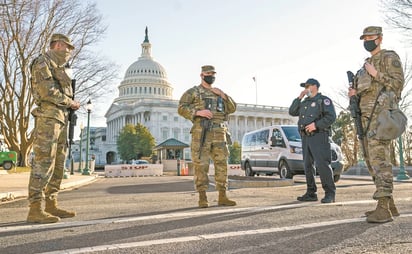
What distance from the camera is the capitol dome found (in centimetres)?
11200

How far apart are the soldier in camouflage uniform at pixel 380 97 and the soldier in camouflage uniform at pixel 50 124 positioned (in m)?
3.49

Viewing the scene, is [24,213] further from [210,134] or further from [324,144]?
[324,144]

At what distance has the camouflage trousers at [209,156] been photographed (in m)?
5.57

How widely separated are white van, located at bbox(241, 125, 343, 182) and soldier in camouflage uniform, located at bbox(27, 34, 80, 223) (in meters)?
8.61

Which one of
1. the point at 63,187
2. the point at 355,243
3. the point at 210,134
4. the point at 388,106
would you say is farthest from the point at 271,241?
the point at 63,187

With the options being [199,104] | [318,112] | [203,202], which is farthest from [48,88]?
[318,112]

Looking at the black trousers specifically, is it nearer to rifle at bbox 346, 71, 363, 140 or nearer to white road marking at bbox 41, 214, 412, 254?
rifle at bbox 346, 71, 363, 140

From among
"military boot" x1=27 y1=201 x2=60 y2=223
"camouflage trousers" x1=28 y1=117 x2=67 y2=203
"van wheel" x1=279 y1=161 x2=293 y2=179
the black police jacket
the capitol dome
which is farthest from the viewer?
the capitol dome

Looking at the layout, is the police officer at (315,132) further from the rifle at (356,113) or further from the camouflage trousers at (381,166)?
the camouflage trousers at (381,166)

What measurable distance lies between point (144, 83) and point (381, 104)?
110 metres

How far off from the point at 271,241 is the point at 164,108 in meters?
94.0

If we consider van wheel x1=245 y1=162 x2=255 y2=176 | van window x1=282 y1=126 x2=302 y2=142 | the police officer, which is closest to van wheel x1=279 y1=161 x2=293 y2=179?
van window x1=282 y1=126 x2=302 y2=142

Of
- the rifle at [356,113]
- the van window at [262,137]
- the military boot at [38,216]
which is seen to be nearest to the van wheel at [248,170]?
the van window at [262,137]

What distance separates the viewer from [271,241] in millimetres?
3066
